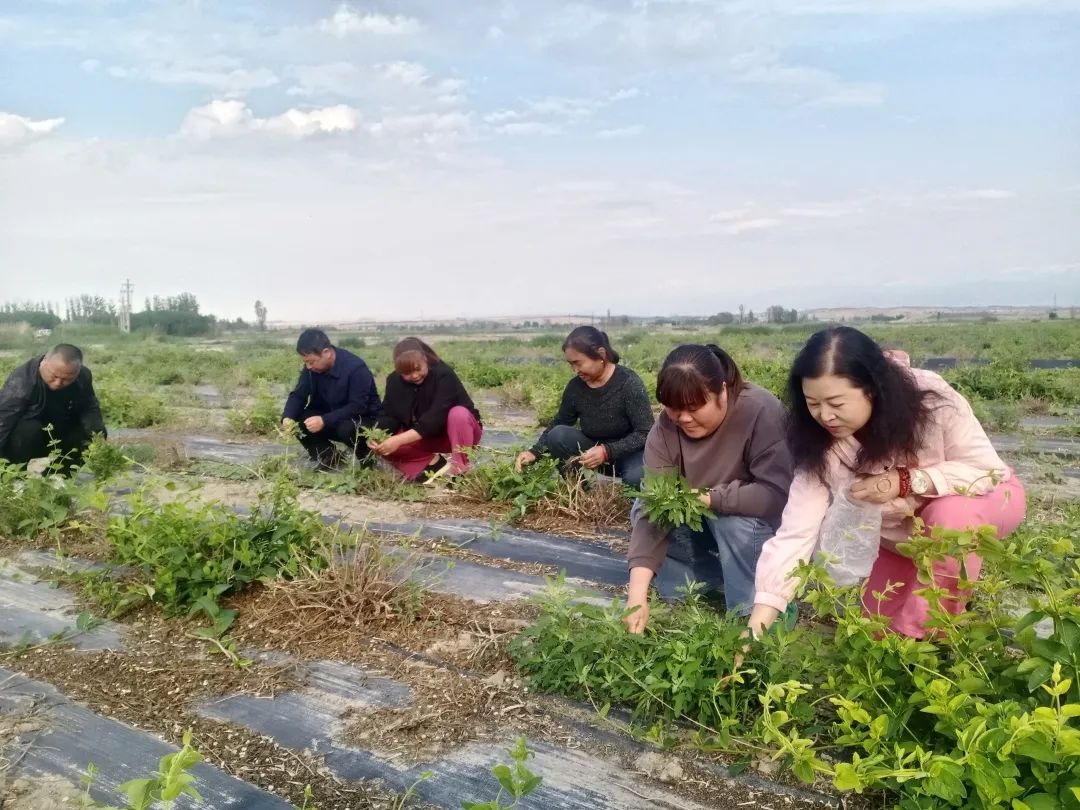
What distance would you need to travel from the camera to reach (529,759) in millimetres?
2127

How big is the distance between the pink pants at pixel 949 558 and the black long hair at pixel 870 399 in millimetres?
191

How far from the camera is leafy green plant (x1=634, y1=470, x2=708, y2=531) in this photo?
2.73 metres

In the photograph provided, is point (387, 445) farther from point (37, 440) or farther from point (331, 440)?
point (37, 440)

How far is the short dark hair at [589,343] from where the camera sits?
4148 mm

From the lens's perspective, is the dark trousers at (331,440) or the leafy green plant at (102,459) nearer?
the leafy green plant at (102,459)

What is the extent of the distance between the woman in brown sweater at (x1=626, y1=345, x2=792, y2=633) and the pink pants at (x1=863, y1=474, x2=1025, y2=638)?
1.26 feet

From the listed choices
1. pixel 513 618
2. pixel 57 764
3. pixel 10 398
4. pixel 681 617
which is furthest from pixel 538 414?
pixel 57 764

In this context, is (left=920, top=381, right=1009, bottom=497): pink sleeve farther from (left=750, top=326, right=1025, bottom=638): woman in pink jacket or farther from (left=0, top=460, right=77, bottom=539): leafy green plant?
(left=0, top=460, right=77, bottom=539): leafy green plant

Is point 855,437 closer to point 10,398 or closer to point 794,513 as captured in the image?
point 794,513

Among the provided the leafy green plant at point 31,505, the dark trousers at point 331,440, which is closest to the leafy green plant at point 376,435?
the dark trousers at point 331,440

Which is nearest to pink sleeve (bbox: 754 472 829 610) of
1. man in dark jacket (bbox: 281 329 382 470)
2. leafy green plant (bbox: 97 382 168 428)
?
man in dark jacket (bbox: 281 329 382 470)

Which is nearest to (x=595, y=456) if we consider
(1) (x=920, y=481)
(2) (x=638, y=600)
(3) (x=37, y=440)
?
(2) (x=638, y=600)

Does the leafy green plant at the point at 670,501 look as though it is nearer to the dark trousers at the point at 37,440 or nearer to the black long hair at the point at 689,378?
the black long hair at the point at 689,378

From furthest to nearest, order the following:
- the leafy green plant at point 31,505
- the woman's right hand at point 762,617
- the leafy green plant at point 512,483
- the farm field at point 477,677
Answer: the leafy green plant at point 512,483 → the leafy green plant at point 31,505 → the woman's right hand at point 762,617 → the farm field at point 477,677
